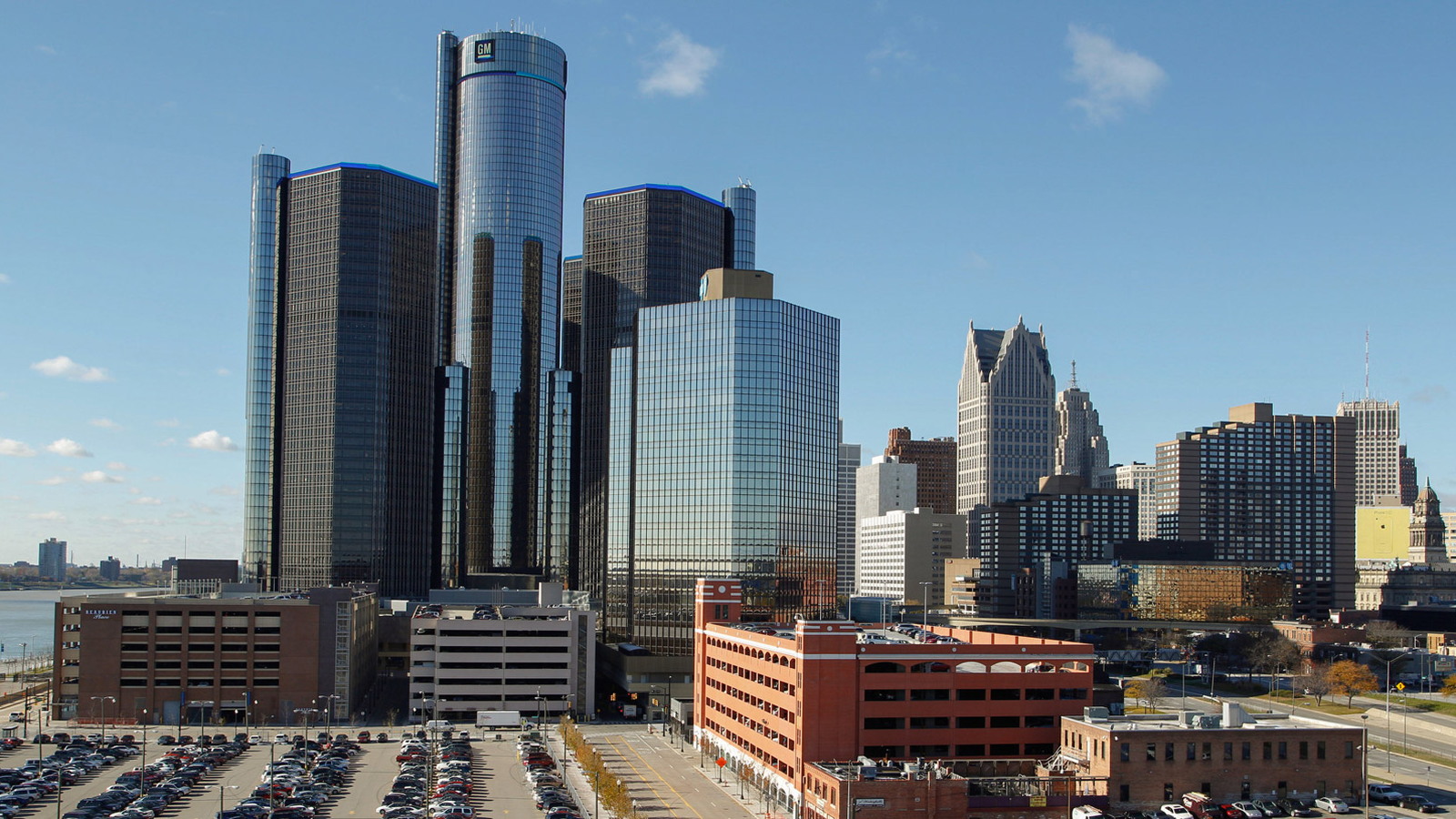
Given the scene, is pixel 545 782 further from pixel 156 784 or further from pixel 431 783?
pixel 156 784

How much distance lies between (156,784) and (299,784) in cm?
1459

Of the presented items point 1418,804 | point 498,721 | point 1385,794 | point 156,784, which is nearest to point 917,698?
point 1385,794

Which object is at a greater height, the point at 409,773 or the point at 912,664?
the point at 912,664

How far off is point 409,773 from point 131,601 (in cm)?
7640

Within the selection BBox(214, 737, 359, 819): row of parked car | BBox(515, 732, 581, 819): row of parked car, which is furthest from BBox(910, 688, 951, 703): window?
BBox(214, 737, 359, 819): row of parked car

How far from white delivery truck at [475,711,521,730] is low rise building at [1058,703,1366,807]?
92.3m

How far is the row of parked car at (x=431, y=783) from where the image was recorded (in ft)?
409

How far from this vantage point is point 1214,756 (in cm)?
12138

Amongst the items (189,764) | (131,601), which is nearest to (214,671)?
(131,601)

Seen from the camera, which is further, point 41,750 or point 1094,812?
point 41,750

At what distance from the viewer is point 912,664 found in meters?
130

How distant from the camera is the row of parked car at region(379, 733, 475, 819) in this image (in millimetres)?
124625

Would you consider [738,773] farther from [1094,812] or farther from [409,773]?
[1094,812]

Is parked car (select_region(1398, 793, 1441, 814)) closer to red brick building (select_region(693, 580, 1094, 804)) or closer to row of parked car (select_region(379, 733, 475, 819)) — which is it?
red brick building (select_region(693, 580, 1094, 804))
